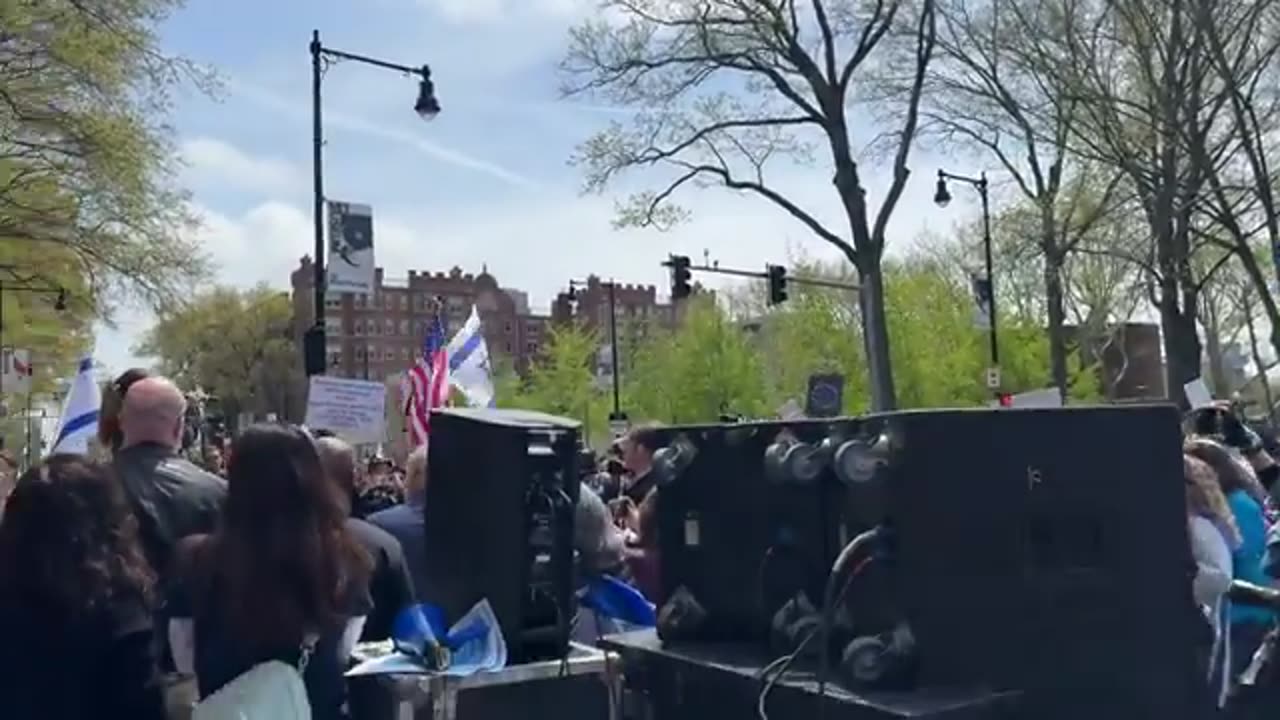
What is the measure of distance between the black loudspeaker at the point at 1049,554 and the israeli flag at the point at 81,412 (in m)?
6.18

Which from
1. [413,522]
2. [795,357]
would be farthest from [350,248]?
[795,357]

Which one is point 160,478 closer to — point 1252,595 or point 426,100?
point 1252,595

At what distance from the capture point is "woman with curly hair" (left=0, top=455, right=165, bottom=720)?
11.3 ft

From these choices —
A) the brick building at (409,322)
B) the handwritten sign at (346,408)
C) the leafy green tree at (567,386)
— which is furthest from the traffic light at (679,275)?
the brick building at (409,322)

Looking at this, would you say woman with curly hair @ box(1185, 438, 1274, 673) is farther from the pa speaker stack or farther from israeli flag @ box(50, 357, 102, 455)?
israeli flag @ box(50, 357, 102, 455)

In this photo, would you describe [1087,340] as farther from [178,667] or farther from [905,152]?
[178,667]

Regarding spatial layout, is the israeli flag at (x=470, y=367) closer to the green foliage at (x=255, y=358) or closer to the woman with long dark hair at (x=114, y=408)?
the woman with long dark hair at (x=114, y=408)

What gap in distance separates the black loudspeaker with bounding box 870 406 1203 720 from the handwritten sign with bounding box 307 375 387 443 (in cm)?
1122

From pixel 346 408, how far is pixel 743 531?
10.5m

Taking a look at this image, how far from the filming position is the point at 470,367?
13422 mm

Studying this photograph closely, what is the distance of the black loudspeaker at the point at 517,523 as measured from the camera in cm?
428

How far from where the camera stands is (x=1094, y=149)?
22281mm

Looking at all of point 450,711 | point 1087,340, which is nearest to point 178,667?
point 450,711

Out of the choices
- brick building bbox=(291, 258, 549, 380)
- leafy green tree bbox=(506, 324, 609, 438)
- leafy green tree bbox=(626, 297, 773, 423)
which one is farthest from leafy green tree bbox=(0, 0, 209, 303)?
brick building bbox=(291, 258, 549, 380)
